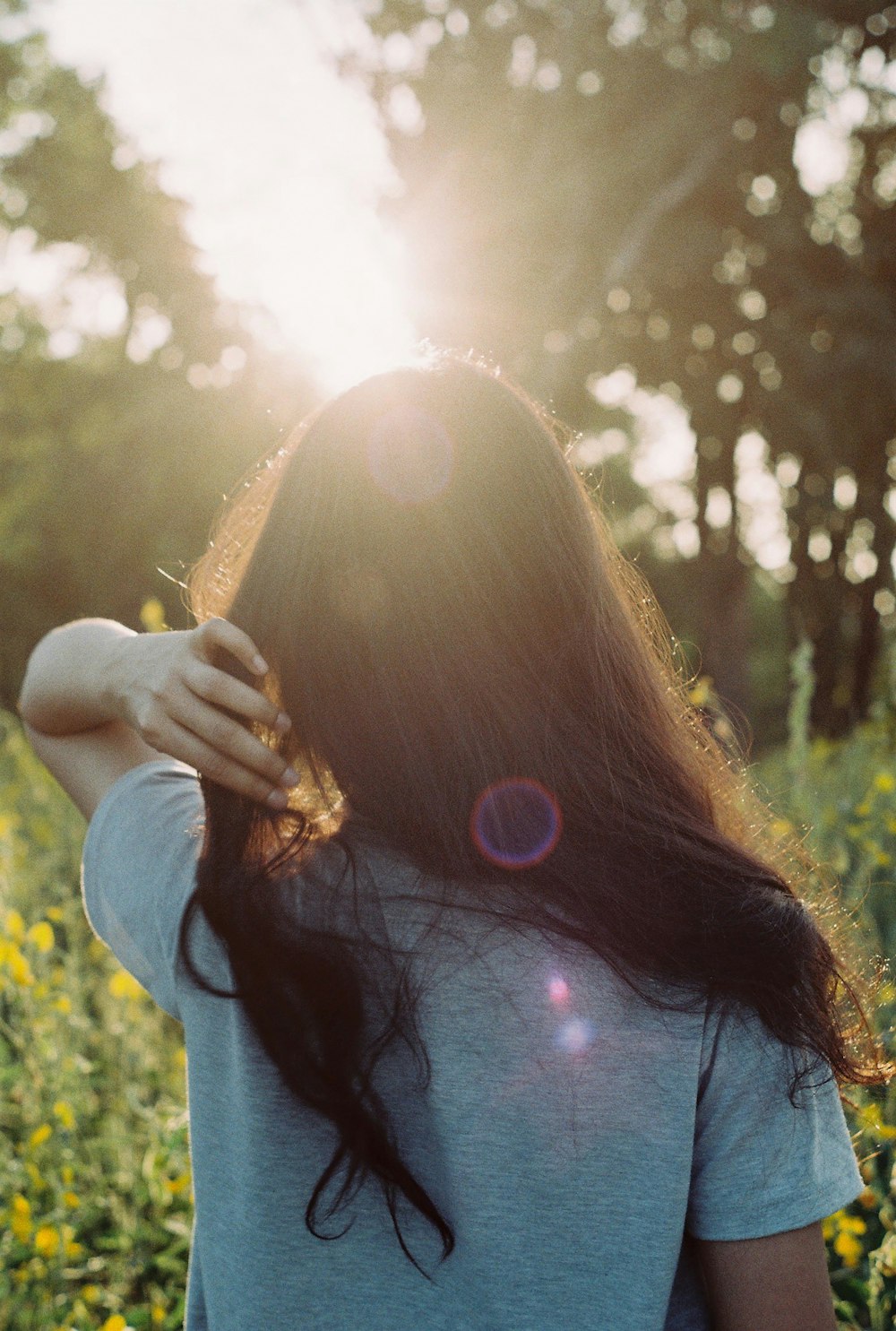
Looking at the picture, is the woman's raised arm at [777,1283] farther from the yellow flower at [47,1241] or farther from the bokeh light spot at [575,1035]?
the yellow flower at [47,1241]

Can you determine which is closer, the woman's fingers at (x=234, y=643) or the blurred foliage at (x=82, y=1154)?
the woman's fingers at (x=234, y=643)

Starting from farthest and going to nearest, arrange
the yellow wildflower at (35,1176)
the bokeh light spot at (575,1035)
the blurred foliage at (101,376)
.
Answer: the blurred foliage at (101,376) → the yellow wildflower at (35,1176) → the bokeh light spot at (575,1035)

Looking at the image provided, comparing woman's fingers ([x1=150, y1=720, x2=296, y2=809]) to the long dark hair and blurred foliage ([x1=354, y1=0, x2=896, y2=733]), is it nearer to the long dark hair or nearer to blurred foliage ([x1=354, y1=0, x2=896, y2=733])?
the long dark hair

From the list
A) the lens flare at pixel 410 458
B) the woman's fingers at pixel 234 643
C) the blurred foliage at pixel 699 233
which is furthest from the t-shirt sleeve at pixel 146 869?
the blurred foliage at pixel 699 233

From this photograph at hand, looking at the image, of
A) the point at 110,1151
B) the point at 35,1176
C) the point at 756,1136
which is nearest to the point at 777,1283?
the point at 756,1136

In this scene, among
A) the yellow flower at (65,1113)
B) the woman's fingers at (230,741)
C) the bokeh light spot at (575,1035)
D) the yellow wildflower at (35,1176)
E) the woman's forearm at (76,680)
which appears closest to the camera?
the bokeh light spot at (575,1035)

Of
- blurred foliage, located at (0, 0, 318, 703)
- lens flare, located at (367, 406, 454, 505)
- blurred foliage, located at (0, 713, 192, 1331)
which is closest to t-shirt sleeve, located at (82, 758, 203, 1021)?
lens flare, located at (367, 406, 454, 505)

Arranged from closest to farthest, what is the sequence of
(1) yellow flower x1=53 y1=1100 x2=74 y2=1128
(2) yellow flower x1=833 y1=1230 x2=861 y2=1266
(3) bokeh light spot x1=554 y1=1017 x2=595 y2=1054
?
(3) bokeh light spot x1=554 y1=1017 x2=595 y2=1054 → (2) yellow flower x1=833 y1=1230 x2=861 y2=1266 → (1) yellow flower x1=53 y1=1100 x2=74 y2=1128

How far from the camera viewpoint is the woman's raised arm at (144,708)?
3.42ft

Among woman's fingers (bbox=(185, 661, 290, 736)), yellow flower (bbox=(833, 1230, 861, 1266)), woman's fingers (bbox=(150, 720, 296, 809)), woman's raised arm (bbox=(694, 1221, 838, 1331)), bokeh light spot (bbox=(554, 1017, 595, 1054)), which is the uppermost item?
woman's fingers (bbox=(185, 661, 290, 736))

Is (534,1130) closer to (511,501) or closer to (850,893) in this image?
(511,501)

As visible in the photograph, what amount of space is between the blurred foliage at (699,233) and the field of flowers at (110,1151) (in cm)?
711

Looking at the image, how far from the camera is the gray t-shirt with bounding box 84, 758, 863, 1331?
0.89 meters

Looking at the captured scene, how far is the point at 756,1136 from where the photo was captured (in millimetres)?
896
